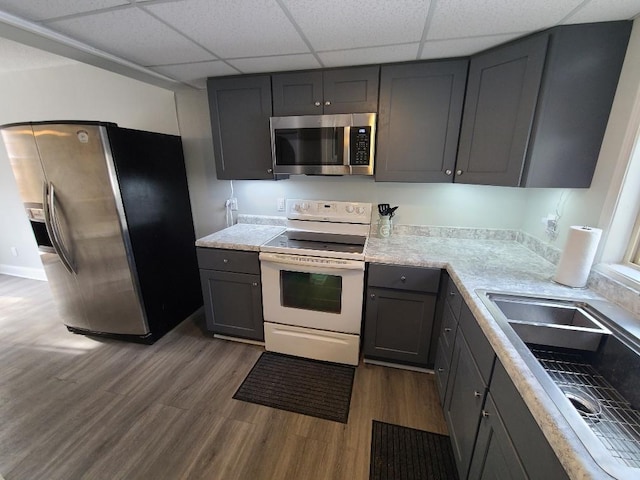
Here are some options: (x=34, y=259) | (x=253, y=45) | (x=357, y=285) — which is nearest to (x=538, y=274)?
(x=357, y=285)

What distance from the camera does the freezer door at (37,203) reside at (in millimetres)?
1920

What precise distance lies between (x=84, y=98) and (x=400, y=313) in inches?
144

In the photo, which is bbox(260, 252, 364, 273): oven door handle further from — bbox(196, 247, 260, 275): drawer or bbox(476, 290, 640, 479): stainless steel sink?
bbox(476, 290, 640, 479): stainless steel sink

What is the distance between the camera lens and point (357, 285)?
1.81m

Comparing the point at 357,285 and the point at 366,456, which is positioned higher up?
the point at 357,285

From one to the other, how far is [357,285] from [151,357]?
182cm

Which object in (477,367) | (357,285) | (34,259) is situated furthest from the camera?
(34,259)

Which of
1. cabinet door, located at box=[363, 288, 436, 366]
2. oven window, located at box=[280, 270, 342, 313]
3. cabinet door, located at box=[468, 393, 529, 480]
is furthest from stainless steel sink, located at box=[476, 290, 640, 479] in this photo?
oven window, located at box=[280, 270, 342, 313]

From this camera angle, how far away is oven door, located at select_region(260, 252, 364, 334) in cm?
181

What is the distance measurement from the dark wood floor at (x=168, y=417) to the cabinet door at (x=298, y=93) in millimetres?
1962

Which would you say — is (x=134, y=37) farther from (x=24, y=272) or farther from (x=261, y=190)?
(x=24, y=272)

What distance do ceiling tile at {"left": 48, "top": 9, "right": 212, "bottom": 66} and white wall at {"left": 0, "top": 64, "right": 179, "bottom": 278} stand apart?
34.5 inches

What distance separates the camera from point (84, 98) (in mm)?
2658

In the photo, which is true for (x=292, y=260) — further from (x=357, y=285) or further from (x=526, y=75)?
(x=526, y=75)
